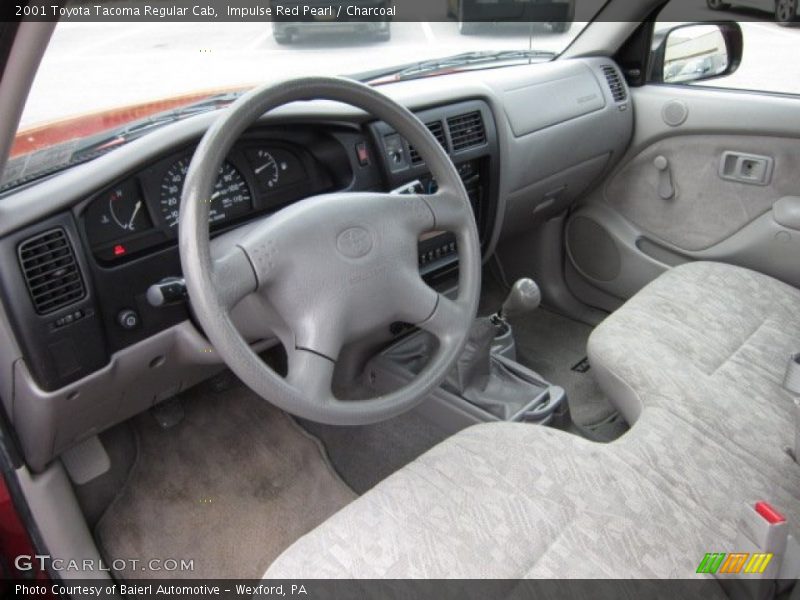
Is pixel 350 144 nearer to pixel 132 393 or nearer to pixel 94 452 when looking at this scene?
pixel 132 393

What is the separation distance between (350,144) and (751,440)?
1075 mm

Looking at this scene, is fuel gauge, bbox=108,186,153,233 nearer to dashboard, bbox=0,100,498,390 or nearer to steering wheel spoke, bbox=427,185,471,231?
dashboard, bbox=0,100,498,390

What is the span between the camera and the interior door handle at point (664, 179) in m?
2.29

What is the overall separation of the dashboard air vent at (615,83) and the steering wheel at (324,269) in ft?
3.92

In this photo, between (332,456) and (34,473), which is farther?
(332,456)

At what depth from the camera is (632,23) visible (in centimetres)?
225

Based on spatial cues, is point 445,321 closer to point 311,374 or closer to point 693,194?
point 311,374

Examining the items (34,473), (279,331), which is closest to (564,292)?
(279,331)

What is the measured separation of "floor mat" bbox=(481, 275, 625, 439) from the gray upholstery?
21.2 inches

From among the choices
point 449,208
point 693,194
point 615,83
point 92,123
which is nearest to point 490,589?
point 449,208

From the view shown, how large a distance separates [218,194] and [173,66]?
0.49m

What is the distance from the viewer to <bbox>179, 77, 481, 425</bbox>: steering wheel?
1038 millimetres

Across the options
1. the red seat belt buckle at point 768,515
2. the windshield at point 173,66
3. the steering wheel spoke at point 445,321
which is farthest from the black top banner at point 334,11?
the red seat belt buckle at point 768,515

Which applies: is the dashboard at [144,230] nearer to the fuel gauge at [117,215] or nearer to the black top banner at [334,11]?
the fuel gauge at [117,215]
